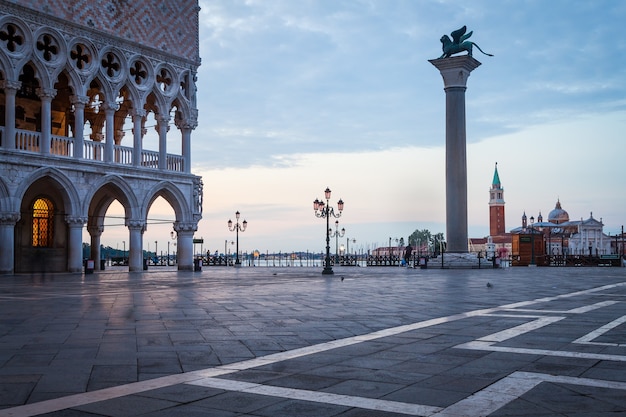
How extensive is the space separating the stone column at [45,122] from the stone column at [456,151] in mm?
21312

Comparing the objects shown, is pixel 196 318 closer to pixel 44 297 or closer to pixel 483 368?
pixel 483 368

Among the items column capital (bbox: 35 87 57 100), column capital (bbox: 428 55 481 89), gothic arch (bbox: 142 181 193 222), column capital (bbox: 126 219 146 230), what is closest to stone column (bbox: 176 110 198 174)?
gothic arch (bbox: 142 181 193 222)

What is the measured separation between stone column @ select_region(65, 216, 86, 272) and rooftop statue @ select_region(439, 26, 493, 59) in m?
22.9

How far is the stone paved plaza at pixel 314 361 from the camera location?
457 centimetres

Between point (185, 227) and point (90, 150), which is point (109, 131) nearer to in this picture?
point (90, 150)

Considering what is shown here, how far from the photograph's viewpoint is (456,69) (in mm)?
38000

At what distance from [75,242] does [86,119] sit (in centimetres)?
1063

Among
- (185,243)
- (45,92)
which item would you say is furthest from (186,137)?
(45,92)

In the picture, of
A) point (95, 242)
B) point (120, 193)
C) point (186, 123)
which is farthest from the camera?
point (95, 242)

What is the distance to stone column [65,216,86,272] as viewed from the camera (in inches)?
1222

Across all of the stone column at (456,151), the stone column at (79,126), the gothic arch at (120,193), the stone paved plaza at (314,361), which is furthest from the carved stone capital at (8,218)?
the stone column at (456,151)

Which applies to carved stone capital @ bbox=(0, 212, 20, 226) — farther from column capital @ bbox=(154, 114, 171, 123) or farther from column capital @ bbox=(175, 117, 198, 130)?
column capital @ bbox=(175, 117, 198, 130)

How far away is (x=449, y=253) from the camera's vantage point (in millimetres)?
38344

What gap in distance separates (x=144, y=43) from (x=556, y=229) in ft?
478
